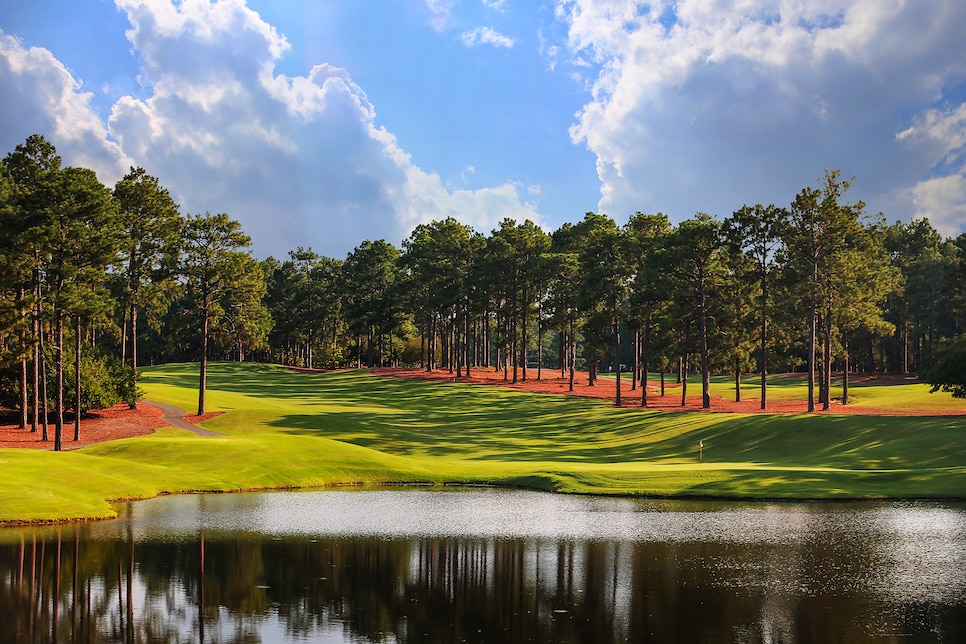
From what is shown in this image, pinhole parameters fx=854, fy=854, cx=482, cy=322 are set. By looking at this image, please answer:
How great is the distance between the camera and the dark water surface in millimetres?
20625

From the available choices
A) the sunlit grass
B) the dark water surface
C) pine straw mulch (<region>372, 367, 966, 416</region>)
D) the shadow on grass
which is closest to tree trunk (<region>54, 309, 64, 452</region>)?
the dark water surface

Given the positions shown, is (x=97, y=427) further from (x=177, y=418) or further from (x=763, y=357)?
(x=763, y=357)

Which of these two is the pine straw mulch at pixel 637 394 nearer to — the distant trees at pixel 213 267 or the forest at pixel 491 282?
the forest at pixel 491 282

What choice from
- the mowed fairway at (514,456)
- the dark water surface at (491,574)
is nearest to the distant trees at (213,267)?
the mowed fairway at (514,456)

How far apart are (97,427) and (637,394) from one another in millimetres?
57484

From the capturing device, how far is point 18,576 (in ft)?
82.2

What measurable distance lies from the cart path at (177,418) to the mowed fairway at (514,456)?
5.29 feet

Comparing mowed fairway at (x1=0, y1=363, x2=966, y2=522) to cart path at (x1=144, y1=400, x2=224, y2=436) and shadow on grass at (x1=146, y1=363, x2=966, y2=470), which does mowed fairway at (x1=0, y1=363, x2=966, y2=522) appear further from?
cart path at (x1=144, y1=400, x2=224, y2=436)

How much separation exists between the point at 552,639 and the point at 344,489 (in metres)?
28.7

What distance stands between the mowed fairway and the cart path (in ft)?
5.29

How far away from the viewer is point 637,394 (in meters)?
97.9

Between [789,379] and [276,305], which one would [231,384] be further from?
[789,379]

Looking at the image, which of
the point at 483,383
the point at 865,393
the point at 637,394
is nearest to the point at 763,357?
the point at 637,394

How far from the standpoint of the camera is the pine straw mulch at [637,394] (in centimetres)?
7231
